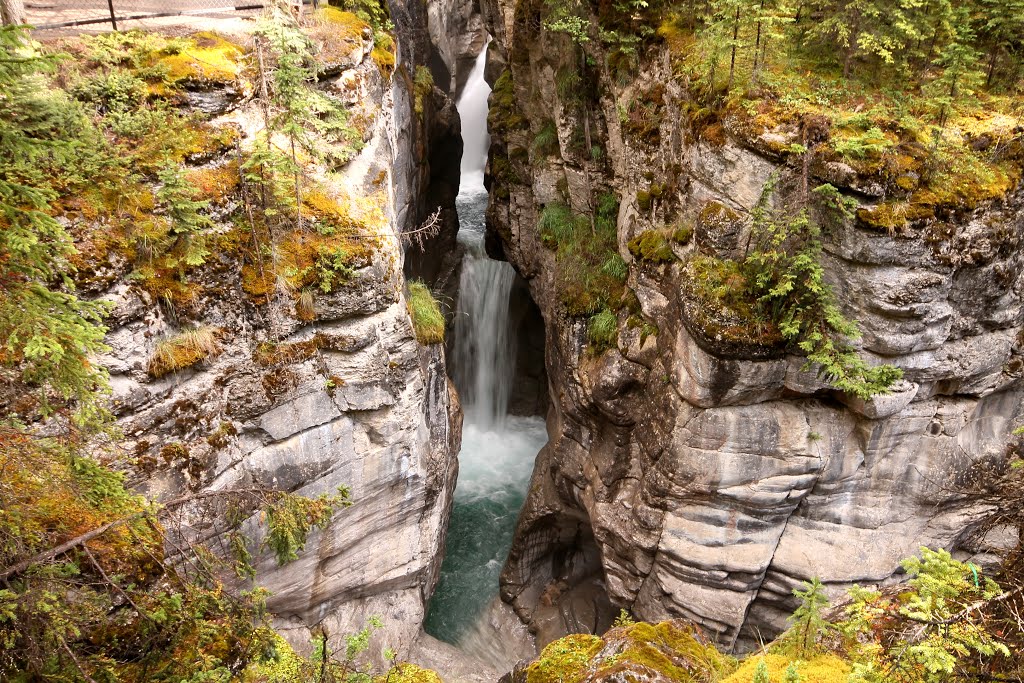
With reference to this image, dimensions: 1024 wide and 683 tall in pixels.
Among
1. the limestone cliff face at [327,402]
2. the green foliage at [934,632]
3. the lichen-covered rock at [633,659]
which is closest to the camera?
the green foliage at [934,632]

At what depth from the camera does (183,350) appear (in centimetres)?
845

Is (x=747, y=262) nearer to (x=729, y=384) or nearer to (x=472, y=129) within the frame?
(x=729, y=384)

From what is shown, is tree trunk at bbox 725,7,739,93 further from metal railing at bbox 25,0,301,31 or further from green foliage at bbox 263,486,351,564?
green foliage at bbox 263,486,351,564

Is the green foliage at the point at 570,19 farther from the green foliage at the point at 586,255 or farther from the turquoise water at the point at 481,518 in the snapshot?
the turquoise water at the point at 481,518

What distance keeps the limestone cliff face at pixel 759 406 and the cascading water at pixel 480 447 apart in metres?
3.68

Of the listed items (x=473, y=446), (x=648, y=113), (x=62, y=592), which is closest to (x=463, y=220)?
(x=473, y=446)

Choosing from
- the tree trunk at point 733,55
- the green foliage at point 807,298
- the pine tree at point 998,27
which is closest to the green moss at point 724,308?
the green foliage at point 807,298

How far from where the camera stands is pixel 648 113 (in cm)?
1259

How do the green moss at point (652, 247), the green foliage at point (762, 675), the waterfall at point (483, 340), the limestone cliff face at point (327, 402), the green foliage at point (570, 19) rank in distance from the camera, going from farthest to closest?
the waterfall at point (483, 340)
the green foliage at point (570, 19)
the green moss at point (652, 247)
the limestone cliff face at point (327, 402)
the green foliage at point (762, 675)

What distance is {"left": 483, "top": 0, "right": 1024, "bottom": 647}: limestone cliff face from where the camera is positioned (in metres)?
9.66

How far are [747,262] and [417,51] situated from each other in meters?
13.5

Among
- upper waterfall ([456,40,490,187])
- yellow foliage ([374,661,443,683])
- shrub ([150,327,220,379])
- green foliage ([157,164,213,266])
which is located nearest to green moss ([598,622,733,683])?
yellow foliage ([374,661,443,683])

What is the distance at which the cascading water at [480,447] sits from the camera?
615 inches

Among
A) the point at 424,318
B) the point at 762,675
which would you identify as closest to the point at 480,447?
the point at 424,318
